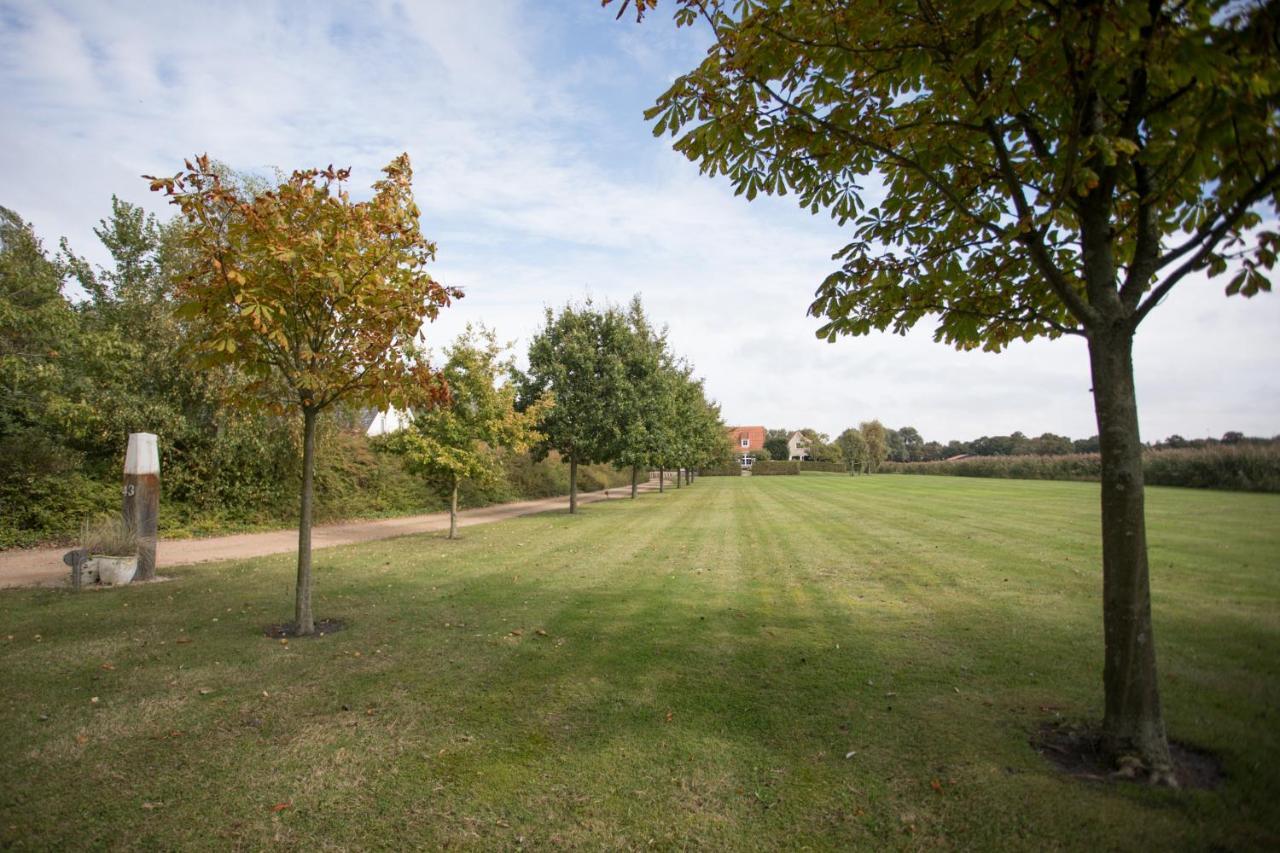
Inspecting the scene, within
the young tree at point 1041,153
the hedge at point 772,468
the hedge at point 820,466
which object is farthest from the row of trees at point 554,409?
the hedge at point 820,466

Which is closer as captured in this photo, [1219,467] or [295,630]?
[1219,467]

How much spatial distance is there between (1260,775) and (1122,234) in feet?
10.3

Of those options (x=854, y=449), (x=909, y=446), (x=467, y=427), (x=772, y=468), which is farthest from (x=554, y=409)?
(x=909, y=446)

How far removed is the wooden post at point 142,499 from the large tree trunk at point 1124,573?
11.7m

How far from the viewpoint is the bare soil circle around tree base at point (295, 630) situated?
6461mm

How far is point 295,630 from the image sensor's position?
6.59 meters

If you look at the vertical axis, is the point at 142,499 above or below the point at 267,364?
below

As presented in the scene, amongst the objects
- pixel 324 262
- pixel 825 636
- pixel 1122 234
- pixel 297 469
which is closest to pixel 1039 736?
pixel 825 636

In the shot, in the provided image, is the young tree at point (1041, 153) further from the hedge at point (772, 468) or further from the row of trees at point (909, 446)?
the hedge at point (772, 468)

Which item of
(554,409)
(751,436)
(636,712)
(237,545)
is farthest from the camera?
(751,436)

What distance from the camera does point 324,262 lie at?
5855 mm

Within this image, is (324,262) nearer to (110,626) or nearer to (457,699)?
(457,699)

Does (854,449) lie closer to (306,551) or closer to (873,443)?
(873,443)

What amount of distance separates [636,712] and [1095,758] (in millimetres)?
2785
